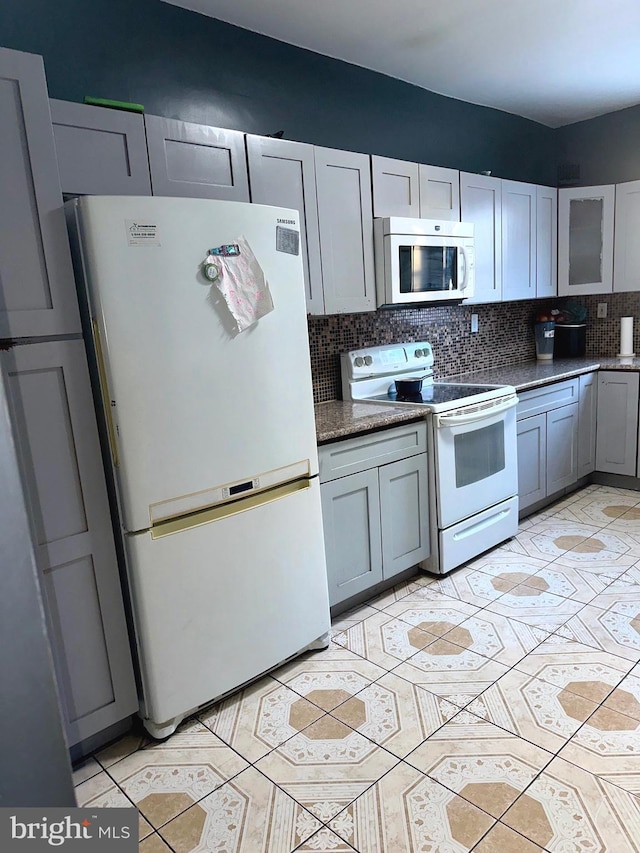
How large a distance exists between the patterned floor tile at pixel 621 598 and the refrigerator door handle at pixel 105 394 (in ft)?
7.21

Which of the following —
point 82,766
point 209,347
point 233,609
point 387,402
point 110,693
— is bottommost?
point 82,766

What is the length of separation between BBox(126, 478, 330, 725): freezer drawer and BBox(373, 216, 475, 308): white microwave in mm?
1285

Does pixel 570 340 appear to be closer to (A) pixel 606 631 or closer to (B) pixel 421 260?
(B) pixel 421 260

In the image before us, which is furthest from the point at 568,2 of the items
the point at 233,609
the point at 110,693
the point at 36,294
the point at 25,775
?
the point at 25,775

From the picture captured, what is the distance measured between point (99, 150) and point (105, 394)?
2.82ft

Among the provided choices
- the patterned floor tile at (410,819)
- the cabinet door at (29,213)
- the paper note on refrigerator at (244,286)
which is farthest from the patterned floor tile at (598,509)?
the cabinet door at (29,213)

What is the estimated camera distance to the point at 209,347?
1912 millimetres

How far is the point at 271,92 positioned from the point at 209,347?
1.68 meters

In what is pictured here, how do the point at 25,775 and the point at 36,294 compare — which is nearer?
the point at 25,775

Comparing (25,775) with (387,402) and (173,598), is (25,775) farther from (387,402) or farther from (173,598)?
(387,402)

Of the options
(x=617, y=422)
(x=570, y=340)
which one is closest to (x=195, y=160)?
(x=617, y=422)

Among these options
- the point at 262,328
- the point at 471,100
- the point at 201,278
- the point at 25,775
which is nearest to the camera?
the point at 25,775

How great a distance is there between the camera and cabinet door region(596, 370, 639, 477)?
4.04m

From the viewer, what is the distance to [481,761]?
5.91ft
